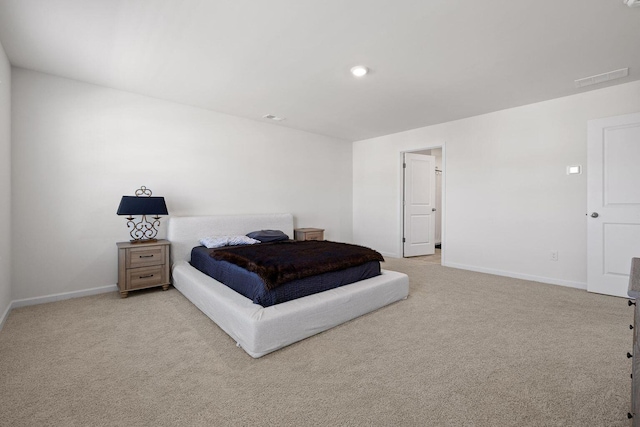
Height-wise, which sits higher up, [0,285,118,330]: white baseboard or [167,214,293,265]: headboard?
[167,214,293,265]: headboard

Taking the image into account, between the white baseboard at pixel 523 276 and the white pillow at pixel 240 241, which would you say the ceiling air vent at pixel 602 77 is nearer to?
the white baseboard at pixel 523 276

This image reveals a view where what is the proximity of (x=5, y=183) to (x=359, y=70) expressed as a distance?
3.48 m

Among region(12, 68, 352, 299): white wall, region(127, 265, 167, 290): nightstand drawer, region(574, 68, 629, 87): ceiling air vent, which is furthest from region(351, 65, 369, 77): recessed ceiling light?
region(127, 265, 167, 290): nightstand drawer

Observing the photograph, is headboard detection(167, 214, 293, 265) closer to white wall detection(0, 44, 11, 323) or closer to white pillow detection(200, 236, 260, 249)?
white pillow detection(200, 236, 260, 249)

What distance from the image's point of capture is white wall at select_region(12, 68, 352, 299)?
296 centimetres

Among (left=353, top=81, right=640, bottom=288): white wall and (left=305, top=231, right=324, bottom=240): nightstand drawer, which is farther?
(left=305, top=231, right=324, bottom=240): nightstand drawer

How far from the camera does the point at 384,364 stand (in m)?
1.87

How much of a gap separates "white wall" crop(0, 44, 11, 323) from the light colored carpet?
12.1 inches

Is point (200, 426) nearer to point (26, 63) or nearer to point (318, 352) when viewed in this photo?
point (318, 352)

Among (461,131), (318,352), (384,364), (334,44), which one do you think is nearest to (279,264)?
(318,352)

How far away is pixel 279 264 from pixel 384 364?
1105mm

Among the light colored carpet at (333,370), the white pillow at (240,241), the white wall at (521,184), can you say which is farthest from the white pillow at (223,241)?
the white wall at (521,184)

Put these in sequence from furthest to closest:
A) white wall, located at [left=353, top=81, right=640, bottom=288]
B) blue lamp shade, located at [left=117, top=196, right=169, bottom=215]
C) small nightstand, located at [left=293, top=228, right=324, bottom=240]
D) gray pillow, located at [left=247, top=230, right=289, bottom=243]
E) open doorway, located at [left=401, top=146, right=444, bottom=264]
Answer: open doorway, located at [left=401, top=146, right=444, bottom=264], small nightstand, located at [left=293, top=228, right=324, bottom=240], gray pillow, located at [left=247, top=230, right=289, bottom=243], white wall, located at [left=353, top=81, right=640, bottom=288], blue lamp shade, located at [left=117, top=196, right=169, bottom=215]

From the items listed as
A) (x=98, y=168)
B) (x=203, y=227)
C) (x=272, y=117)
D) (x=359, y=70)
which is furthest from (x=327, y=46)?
(x=98, y=168)
